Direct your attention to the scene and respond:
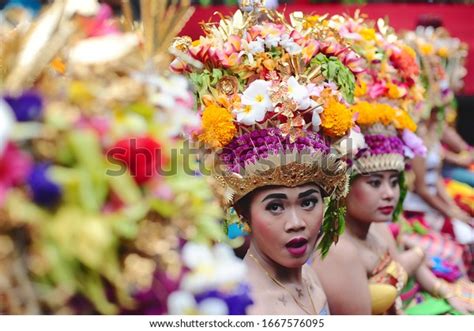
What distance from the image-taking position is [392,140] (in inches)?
124

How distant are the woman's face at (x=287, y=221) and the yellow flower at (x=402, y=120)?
0.93 metres

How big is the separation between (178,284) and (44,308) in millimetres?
230

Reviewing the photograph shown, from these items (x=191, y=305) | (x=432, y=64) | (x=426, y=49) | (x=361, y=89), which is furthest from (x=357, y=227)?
(x=191, y=305)

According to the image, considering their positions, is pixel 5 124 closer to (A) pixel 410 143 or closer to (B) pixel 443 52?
(A) pixel 410 143

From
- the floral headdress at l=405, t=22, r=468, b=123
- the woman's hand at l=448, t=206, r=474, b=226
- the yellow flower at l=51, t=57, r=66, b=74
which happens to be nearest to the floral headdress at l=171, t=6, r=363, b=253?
the yellow flower at l=51, t=57, r=66, b=74

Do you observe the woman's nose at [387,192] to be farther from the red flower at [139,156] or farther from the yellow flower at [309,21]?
the red flower at [139,156]

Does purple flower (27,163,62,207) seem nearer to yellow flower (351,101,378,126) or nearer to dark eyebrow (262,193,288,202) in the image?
dark eyebrow (262,193,288,202)

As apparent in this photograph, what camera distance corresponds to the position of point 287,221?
2.30 m

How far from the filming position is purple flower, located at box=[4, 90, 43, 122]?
1.18m

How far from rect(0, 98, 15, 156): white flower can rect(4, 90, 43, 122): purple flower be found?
0.01 meters

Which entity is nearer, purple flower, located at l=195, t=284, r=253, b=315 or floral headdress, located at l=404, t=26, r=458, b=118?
purple flower, located at l=195, t=284, r=253, b=315

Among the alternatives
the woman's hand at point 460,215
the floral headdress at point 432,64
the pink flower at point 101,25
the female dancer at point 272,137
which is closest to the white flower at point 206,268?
the pink flower at point 101,25

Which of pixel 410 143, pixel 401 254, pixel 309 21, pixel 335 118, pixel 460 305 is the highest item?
pixel 309 21

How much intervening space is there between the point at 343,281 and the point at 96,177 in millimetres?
1761
